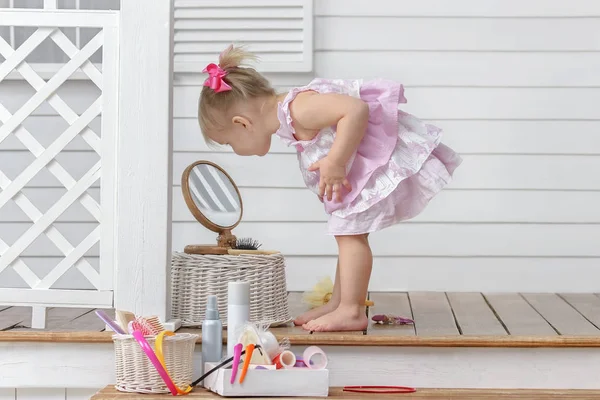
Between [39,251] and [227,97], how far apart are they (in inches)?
60.6

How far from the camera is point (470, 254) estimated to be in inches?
147

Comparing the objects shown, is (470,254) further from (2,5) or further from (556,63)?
(2,5)

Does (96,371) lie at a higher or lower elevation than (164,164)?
lower

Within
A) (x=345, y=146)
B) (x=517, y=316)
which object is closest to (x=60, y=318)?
(x=345, y=146)

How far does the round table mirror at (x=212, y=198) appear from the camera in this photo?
269 centimetres

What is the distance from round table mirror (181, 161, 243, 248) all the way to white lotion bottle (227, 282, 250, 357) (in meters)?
0.44

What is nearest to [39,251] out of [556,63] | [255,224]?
[255,224]

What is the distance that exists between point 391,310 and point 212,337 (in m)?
0.97

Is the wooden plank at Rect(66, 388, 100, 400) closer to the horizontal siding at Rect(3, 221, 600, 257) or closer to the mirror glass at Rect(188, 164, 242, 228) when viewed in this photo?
the mirror glass at Rect(188, 164, 242, 228)

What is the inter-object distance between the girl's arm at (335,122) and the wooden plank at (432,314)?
0.46m

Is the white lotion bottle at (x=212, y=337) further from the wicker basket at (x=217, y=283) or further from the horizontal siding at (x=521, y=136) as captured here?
the horizontal siding at (x=521, y=136)

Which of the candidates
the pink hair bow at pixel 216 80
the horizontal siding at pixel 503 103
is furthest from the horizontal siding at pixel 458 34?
the pink hair bow at pixel 216 80

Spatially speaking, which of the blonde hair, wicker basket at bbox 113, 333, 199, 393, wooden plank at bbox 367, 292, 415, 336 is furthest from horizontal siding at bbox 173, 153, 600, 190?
wicker basket at bbox 113, 333, 199, 393

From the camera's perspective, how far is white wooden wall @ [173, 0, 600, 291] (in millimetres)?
3719
